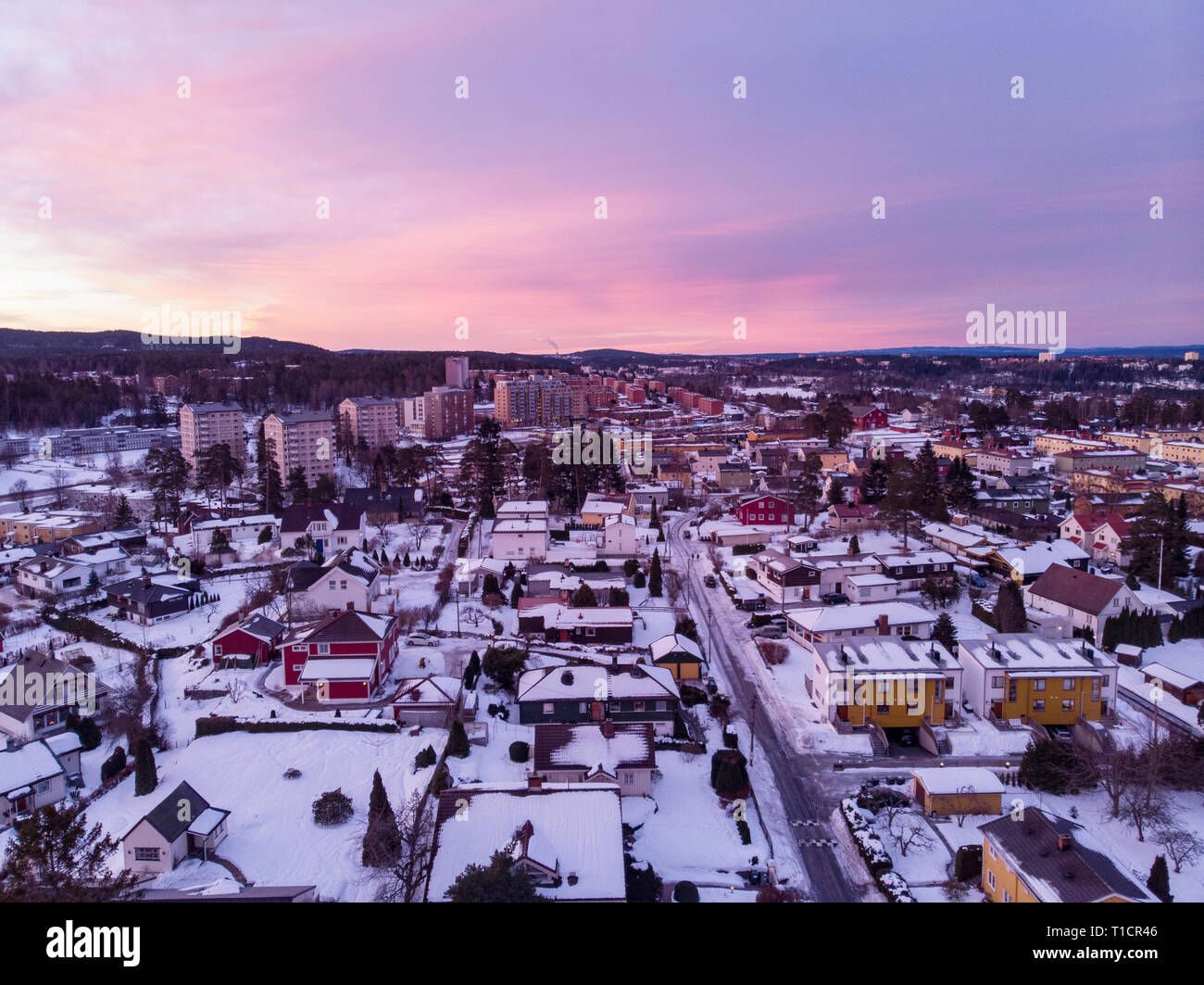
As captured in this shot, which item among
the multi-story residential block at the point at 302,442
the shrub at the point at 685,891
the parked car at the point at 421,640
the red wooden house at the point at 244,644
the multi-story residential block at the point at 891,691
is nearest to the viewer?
the shrub at the point at 685,891

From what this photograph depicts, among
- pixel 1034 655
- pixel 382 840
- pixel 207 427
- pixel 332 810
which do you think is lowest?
pixel 332 810

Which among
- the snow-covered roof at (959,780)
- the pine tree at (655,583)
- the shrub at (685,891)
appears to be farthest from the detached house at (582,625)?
the shrub at (685,891)

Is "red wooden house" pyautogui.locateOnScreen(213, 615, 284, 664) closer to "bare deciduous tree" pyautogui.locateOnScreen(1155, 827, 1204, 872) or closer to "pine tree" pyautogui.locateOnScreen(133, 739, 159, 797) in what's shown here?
"pine tree" pyautogui.locateOnScreen(133, 739, 159, 797)

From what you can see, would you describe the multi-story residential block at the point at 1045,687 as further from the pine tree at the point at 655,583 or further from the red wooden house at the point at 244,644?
the red wooden house at the point at 244,644

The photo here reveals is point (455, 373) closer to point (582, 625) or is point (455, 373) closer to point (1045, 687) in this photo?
point (582, 625)

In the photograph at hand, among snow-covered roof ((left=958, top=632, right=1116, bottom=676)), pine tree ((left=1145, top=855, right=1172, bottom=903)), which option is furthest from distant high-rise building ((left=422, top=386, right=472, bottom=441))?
pine tree ((left=1145, top=855, right=1172, bottom=903))

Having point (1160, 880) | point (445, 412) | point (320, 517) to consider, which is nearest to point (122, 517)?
point (320, 517)
